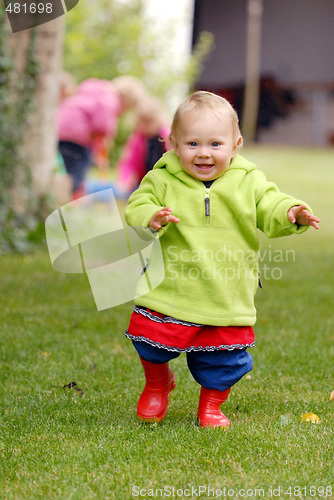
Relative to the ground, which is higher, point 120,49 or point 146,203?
point 146,203

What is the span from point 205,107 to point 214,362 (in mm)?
959

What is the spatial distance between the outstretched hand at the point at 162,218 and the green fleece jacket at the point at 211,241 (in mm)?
90

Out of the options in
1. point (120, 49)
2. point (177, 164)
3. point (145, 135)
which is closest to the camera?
point (177, 164)

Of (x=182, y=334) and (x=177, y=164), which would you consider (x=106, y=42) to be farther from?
(x=182, y=334)

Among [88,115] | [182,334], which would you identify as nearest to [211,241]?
[182,334]

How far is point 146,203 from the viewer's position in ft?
8.50

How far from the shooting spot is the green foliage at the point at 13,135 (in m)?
6.52

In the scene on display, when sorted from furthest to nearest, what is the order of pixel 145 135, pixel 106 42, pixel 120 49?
pixel 120 49, pixel 106 42, pixel 145 135

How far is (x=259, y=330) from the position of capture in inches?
170

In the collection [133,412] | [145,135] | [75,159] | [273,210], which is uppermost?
[273,210]

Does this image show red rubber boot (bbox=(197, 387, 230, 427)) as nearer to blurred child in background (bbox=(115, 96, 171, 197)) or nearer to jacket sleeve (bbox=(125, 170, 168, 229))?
jacket sleeve (bbox=(125, 170, 168, 229))

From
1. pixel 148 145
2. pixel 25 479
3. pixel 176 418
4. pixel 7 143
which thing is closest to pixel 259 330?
pixel 176 418

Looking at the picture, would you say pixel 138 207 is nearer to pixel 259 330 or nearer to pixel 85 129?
pixel 259 330

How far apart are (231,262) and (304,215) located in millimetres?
336
